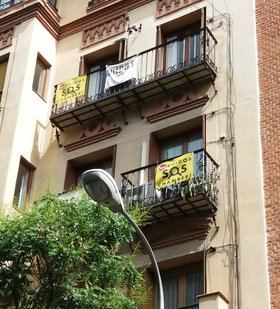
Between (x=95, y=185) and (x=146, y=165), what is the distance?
281 inches

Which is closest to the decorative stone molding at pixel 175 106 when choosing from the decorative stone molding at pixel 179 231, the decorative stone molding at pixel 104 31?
the decorative stone molding at pixel 179 231

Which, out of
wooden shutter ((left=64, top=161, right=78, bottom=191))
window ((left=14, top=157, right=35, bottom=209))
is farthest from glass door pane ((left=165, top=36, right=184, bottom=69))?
window ((left=14, top=157, right=35, bottom=209))

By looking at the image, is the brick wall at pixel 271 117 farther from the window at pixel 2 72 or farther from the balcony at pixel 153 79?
the window at pixel 2 72

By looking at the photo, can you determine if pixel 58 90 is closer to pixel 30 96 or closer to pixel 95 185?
pixel 30 96

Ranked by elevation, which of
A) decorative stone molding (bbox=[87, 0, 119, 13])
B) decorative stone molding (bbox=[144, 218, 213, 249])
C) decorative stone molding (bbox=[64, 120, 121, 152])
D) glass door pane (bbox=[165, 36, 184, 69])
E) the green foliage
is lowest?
the green foliage

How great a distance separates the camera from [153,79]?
20812 mm

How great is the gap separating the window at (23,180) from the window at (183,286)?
17.7 ft

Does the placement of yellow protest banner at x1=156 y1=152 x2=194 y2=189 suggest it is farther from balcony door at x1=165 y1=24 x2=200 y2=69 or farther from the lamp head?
the lamp head

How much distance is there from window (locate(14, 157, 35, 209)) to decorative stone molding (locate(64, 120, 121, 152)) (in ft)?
4.21

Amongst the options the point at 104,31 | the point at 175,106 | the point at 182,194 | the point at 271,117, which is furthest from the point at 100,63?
the point at 182,194

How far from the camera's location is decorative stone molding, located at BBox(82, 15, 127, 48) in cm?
2417

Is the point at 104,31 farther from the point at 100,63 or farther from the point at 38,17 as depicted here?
the point at 38,17

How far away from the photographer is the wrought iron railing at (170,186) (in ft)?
59.1

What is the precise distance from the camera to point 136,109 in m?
21.6
